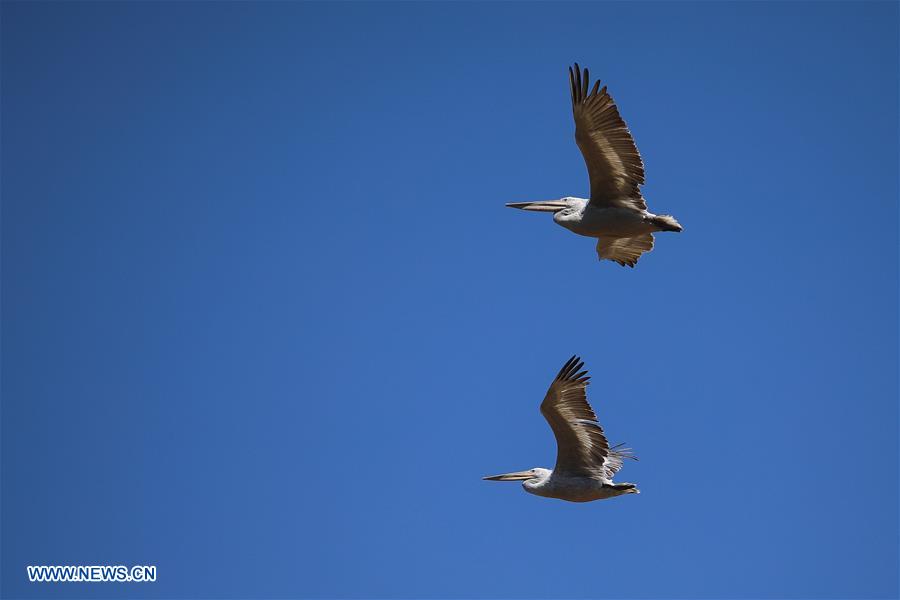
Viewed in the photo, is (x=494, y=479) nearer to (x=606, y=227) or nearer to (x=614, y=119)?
(x=606, y=227)

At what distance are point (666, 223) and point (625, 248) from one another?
2054 mm

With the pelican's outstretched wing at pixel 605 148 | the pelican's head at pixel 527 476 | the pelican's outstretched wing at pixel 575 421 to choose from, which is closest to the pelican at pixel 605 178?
the pelican's outstretched wing at pixel 605 148

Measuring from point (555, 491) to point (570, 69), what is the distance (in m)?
5.83

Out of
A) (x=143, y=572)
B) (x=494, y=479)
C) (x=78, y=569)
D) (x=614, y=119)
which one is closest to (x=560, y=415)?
(x=494, y=479)

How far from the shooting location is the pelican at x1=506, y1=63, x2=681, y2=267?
682 inches

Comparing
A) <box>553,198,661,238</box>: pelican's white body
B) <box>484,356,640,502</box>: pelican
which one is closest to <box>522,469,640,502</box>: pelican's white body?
<box>484,356,640,502</box>: pelican

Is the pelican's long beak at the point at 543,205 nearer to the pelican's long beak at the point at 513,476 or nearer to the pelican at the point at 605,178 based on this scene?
the pelican at the point at 605,178

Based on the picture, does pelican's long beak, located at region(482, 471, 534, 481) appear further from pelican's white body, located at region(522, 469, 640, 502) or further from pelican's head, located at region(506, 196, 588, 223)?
pelican's head, located at region(506, 196, 588, 223)

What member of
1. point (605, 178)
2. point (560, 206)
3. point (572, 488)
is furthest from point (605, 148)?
point (572, 488)

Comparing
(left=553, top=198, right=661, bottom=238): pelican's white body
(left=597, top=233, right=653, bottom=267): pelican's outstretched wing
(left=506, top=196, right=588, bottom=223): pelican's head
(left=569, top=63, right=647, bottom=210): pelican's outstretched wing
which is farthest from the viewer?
(left=597, top=233, right=653, bottom=267): pelican's outstretched wing

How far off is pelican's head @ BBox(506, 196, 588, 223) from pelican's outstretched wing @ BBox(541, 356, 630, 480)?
7.14 feet

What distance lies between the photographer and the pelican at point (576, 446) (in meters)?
17.8

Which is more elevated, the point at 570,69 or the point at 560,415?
the point at 570,69

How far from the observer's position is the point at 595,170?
1795cm
